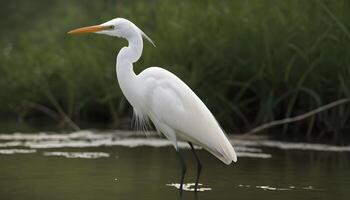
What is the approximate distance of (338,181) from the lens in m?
7.67

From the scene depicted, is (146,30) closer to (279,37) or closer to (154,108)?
(279,37)

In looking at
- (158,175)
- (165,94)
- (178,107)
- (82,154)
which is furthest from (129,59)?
(82,154)

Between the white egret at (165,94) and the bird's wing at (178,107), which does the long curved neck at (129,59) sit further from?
the bird's wing at (178,107)

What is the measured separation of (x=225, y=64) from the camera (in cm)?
1153

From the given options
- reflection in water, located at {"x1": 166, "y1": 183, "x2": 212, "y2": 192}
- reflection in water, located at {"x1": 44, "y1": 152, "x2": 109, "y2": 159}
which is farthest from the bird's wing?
reflection in water, located at {"x1": 44, "y1": 152, "x2": 109, "y2": 159}

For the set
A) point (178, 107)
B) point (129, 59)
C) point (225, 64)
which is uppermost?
point (225, 64)

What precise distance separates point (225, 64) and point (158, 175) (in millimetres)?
3796

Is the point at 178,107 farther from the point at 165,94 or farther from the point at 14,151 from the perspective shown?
the point at 14,151

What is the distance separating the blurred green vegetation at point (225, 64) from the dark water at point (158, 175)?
1280 mm

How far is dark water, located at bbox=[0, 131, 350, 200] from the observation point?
685 cm

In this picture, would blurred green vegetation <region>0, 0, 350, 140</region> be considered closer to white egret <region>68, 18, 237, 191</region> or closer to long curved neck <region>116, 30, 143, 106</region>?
white egret <region>68, 18, 237, 191</region>

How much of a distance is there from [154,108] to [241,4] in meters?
4.68

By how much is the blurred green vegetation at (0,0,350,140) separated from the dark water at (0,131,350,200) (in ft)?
4.20

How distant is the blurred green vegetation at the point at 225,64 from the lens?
10773mm
